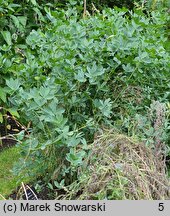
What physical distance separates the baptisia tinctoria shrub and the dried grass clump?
0.13 metres

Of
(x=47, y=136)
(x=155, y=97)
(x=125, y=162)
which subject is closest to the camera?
(x=125, y=162)

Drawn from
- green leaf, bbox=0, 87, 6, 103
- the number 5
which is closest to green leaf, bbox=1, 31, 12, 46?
green leaf, bbox=0, 87, 6, 103

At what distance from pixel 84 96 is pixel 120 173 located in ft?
2.60

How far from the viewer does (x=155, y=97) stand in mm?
4004

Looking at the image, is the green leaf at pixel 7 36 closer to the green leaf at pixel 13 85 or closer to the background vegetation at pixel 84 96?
the background vegetation at pixel 84 96

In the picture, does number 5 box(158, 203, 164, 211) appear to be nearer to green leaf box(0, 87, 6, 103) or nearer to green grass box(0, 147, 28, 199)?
green grass box(0, 147, 28, 199)

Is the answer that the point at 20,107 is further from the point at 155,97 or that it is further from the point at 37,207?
the point at 155,97

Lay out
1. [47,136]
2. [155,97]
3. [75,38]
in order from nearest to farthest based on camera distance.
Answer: [47,136]
[75,38]
[155,97]

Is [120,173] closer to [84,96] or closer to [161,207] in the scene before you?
[161,207]

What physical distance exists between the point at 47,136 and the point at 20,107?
369 mm

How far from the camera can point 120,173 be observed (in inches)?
114

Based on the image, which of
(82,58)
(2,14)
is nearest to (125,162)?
(82,58)

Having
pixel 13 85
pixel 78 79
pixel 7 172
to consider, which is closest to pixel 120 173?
pixel 78 79

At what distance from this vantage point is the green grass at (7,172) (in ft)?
12.8
